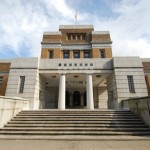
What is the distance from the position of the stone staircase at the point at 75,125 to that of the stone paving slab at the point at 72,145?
0.89 m

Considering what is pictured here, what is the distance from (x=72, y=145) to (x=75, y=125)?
2425mm

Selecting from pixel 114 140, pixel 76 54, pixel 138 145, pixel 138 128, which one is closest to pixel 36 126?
pixel 114 140

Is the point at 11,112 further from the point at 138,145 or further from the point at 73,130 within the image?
the point at 138,145

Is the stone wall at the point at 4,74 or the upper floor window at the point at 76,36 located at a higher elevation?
the upper floor window at the point at 76,36

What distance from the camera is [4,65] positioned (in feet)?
72.4

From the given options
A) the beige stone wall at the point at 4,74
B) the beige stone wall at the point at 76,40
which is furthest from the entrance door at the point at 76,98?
the beige stone wall at the point at 4,74

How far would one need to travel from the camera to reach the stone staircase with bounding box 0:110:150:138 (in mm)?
7008

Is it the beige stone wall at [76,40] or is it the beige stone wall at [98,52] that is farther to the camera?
the beige stone wall at [76,40]

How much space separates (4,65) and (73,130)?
798 inches

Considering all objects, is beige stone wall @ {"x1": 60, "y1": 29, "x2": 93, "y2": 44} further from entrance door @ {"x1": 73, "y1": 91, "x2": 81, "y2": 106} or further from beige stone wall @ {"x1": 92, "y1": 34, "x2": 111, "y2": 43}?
entrance door @ {"x1": 73, "y1": 91, "x2": 81, "y2": 106}

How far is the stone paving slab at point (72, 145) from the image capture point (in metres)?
5.17

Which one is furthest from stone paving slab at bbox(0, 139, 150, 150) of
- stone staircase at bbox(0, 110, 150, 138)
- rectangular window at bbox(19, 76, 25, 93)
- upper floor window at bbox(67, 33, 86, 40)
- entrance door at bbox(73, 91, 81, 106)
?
upper floor window at bbox(67, 33, 86, 40)

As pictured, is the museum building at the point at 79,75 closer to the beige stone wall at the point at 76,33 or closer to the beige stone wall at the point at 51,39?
the beige stone wall at the point at 51,39

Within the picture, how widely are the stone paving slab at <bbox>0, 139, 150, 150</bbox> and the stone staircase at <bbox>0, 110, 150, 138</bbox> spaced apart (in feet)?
2.92
